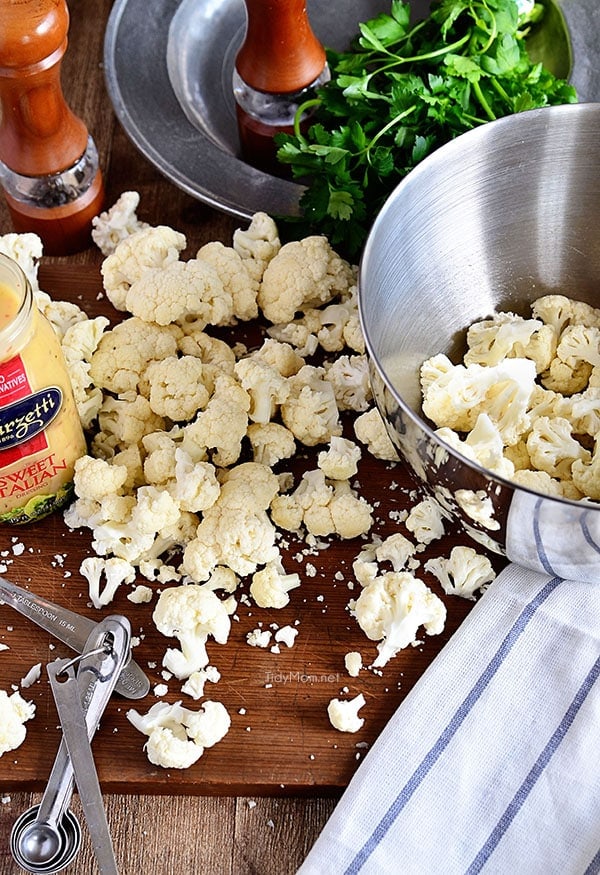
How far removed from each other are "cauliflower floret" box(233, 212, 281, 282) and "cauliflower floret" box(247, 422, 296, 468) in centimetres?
23

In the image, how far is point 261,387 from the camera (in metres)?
1.21

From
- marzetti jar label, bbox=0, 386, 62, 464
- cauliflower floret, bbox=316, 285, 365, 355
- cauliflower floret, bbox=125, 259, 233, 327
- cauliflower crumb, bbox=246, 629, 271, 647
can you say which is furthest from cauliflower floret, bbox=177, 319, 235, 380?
cauliflower crumb, bbox=246, 629, 271, 647

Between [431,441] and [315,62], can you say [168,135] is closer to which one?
[315,62]

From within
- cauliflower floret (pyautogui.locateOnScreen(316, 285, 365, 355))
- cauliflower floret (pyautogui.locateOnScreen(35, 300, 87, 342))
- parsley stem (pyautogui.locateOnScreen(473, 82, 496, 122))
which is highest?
parsley stem (pyautogui.locateOnScreen(473, 82, 496, 122))

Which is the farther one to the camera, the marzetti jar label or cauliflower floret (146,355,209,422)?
cauliflower floret (146,355,209,422)

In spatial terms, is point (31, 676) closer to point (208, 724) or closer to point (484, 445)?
point (208, 724)

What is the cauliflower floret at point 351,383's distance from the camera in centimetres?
125

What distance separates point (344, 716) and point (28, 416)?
1.47 ft

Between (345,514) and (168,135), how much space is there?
0.67 metres

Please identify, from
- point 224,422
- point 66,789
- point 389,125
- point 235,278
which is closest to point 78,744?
point 66,789

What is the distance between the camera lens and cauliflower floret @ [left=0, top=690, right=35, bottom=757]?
1.03 metres

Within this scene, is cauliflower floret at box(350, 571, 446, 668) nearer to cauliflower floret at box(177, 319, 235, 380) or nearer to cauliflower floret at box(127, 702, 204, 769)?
cauliflower floret at box(127, 702, 204, 769)

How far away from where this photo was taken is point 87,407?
1.25m

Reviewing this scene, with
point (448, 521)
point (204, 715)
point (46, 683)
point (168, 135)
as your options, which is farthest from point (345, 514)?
point (168, 135)
